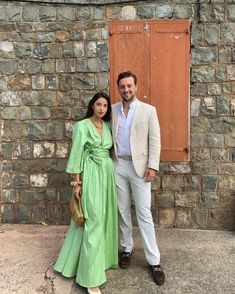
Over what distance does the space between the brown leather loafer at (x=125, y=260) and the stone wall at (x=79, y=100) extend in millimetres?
1068

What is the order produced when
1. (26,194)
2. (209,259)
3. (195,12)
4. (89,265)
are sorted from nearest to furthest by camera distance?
(89,265) → (209,259) → (195,12) → (26,194)

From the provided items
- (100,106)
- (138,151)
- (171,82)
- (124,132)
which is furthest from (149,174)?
(171,82)

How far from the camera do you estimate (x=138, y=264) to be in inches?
147

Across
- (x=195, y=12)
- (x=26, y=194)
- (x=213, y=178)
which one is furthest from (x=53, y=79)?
(x=213, y=178)

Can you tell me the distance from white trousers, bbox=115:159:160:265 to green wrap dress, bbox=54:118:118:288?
5.1 inches

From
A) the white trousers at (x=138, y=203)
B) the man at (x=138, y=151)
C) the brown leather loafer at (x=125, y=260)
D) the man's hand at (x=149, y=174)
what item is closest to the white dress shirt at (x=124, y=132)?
the man at (x=138, y=151)

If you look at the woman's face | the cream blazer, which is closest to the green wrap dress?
the woman's face

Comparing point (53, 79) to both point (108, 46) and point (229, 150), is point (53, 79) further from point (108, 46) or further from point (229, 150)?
point (229, 150)

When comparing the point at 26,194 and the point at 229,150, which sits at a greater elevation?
the point at 229,150

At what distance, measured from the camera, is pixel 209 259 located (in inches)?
152

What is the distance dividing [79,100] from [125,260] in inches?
77.2

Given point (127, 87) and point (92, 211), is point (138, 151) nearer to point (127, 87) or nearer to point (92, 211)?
point (127, 87)

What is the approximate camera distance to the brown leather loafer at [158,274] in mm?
3389

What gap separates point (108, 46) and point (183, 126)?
128 cm
